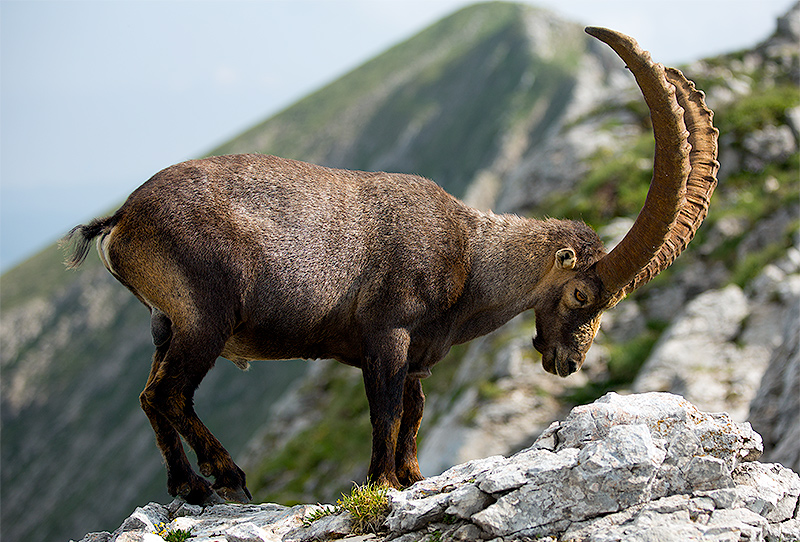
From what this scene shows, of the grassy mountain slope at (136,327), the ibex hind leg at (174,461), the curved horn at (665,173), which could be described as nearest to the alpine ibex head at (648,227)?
the curved horn at (665,173)

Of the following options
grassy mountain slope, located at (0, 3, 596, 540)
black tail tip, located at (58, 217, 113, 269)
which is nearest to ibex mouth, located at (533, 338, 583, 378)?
black tail tip, located at (58, 217, 113, 269)

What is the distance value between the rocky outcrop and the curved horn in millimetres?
1919

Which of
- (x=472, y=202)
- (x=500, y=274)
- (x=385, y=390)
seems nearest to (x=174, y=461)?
(x=385, y=390)

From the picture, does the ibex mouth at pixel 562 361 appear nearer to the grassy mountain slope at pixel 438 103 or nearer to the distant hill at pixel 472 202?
the distant hill at pixel 472 202

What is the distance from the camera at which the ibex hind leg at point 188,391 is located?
26.7 feet

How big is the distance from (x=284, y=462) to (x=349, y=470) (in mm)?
5626

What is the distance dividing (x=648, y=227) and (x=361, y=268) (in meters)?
3.66

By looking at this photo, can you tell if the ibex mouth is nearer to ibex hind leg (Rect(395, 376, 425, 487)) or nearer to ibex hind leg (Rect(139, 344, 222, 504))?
ibex hind leg (Rect(395, 376, 425, 487))

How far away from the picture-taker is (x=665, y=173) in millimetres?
8719

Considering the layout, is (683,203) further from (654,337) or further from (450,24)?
(450,24)

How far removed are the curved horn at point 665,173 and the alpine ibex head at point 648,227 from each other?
0.01m

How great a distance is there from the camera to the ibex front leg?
8602 mm

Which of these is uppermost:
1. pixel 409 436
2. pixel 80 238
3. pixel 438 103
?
pixel 80 238

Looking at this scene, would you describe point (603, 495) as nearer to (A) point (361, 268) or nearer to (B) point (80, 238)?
(A) point (361, 268)
